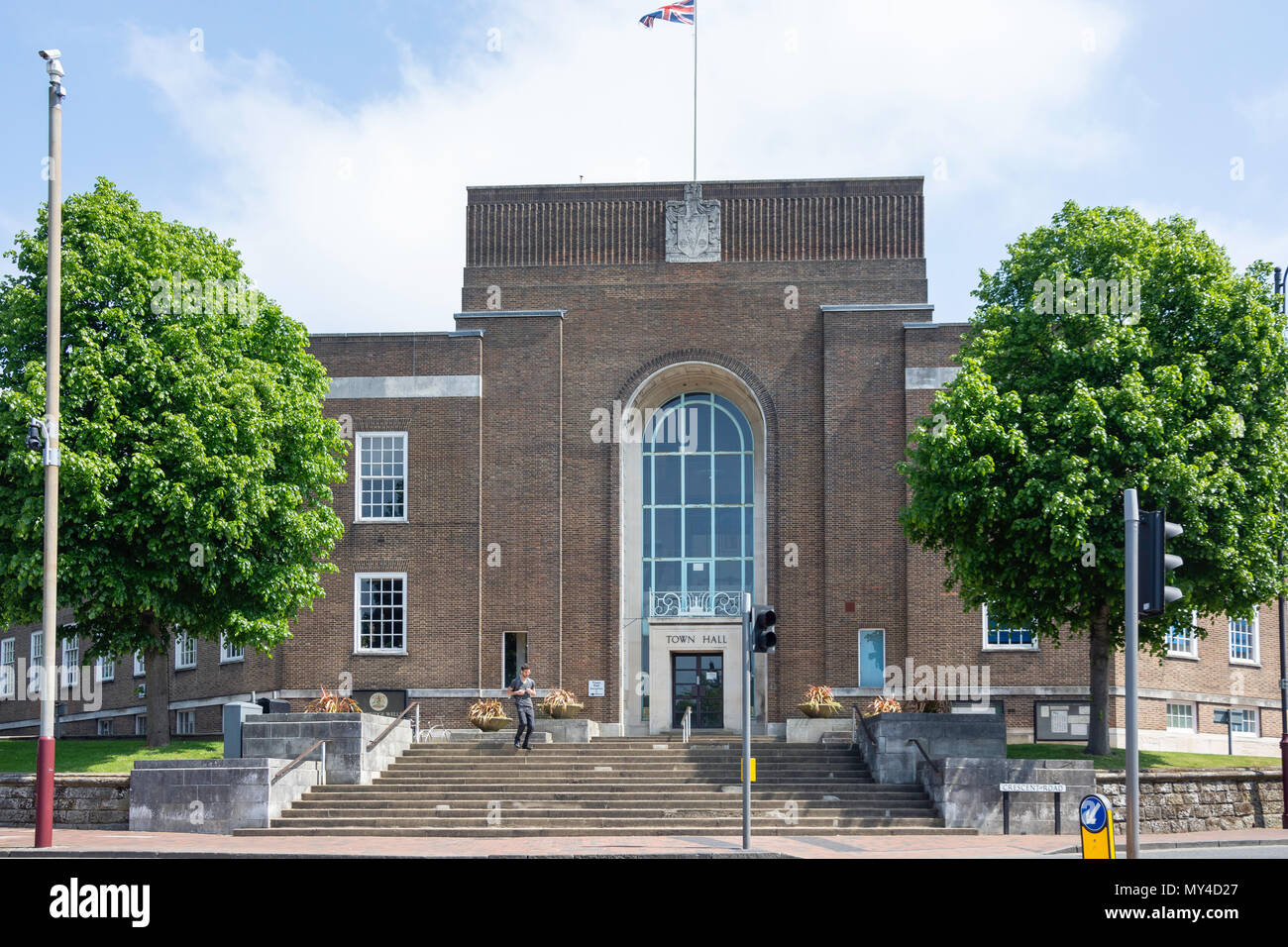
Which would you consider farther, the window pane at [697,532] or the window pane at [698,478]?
the window pane at [698,478]

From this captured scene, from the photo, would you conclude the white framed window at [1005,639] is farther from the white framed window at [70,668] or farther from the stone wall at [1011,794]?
the white framed window at [70,668]

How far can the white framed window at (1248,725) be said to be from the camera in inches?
1473

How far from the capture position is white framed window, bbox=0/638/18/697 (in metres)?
50.2

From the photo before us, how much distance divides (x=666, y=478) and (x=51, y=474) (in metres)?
19.8

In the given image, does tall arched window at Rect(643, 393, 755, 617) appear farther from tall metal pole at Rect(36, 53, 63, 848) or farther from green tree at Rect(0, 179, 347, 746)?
tall metal pole at Rect(36, 53, 63, 848)

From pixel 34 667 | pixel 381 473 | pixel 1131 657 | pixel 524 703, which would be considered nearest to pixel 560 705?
pixel 524 703

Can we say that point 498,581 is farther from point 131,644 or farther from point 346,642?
point 131,644

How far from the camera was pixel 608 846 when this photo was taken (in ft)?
70.8

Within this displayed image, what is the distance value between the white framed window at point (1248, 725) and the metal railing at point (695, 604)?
536 inches

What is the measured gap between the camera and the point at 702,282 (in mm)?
37500

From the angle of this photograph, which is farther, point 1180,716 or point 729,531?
point 729,531

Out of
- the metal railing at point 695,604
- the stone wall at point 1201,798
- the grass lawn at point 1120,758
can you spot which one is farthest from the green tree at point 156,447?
the stone wall at point 1201,798

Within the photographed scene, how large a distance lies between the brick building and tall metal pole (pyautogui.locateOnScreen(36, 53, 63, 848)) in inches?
598

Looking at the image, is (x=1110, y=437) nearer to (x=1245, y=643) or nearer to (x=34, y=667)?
(x=1245, y=643)
